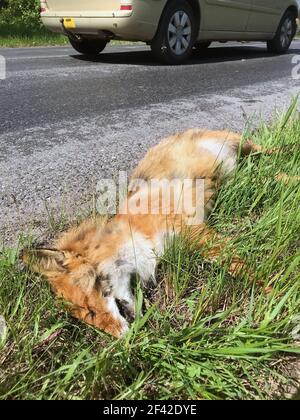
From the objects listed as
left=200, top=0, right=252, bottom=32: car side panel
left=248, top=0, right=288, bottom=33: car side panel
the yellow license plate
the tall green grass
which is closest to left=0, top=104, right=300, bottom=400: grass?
the yellow license plate

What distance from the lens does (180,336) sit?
5.69 ft

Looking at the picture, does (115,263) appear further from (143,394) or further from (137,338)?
(143,394)

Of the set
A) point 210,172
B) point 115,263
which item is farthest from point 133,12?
point 115,263

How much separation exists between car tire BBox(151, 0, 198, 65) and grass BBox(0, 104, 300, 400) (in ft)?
19.0

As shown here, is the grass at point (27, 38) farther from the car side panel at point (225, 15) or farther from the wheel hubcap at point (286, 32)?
the wheel hubcap at point (286, 32)

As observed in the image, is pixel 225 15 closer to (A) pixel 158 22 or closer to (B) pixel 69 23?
(A) pixel 158 22

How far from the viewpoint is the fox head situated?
1.85 meters

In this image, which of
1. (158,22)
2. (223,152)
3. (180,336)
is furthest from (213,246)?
(158,22)

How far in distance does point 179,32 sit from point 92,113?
389 centimetres

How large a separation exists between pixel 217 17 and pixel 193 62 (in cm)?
102

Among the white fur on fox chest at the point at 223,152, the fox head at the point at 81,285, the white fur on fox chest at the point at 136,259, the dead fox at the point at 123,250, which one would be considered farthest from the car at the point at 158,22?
the fox head at the point at 81,285

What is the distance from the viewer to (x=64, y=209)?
103 inches

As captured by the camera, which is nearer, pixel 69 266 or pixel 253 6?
pixel 69 266

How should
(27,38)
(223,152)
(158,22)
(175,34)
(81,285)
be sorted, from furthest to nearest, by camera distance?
(27,38)
(175,34)
(158,22)
(223,152)
(81,285)
